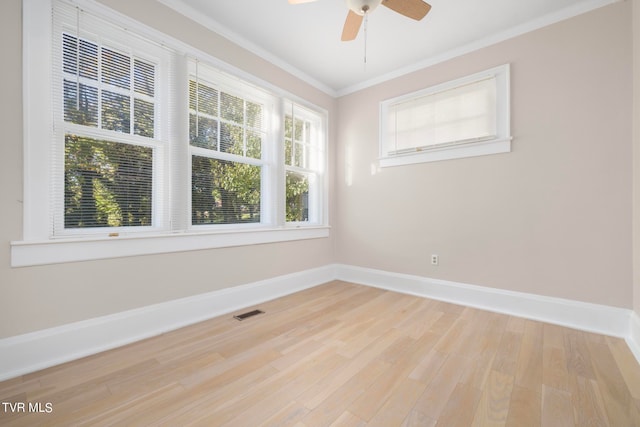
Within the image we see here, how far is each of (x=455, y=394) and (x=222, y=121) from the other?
9.76ft

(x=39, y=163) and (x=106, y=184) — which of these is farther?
(x=106, y=184)

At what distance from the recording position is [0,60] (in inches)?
65.1

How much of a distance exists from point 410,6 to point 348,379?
2600 millimetres

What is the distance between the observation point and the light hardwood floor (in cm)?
137

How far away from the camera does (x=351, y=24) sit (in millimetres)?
2115

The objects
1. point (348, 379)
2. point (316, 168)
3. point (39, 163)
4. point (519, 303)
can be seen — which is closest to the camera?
point (348, 379)

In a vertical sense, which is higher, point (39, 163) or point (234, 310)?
point (39, 163)

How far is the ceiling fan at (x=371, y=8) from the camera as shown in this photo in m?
1.74

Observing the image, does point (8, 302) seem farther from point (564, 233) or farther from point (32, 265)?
point (564, 233)

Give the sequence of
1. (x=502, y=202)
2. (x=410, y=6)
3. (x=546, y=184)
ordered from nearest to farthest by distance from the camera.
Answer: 1. (x=410, y=6)
2. (x=546, y=184)
3. (x=502, y=202)

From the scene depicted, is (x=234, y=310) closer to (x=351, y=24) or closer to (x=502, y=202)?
(x=351, y=24)

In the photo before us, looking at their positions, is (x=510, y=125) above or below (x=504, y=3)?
below

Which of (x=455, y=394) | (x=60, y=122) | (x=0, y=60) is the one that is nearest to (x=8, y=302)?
(x=60, y=122)

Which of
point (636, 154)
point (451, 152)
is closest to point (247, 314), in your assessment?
point (451, 152)
